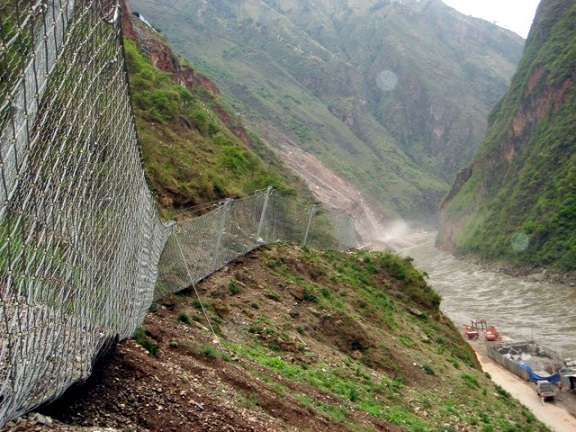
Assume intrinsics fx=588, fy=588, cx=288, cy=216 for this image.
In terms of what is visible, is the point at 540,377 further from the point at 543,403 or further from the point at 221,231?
the point at 221,231

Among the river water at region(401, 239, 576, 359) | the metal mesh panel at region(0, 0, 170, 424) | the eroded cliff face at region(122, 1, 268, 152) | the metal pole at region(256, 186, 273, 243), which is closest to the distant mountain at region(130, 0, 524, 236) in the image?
the river water at region(401, 239, 576, 359)

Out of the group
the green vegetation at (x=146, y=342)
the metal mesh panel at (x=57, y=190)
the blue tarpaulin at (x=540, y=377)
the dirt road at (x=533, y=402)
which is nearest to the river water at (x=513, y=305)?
the dirt road at (x=533, y=402)

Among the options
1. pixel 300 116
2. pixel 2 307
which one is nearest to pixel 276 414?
pixel 2 307

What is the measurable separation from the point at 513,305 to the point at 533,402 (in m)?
22.9

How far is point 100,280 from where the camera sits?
4438mm

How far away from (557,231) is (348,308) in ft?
163

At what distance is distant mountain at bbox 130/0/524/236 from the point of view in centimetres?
11344

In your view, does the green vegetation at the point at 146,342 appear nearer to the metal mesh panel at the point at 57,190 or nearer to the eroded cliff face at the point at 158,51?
the metal mesh panel at the point at 57,190

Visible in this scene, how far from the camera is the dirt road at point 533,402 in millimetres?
20608

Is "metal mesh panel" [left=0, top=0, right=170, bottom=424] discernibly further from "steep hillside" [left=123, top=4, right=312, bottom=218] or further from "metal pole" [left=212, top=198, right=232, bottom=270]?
"steep hillside" [left=123, top=4, right=312, bottom=218]

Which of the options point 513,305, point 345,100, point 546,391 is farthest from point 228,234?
point 345,100

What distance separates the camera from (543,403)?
23.1m

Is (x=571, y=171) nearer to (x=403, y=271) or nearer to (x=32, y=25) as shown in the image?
(x=403, y=271)

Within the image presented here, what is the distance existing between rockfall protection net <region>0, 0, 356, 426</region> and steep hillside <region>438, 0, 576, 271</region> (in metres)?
53.7
